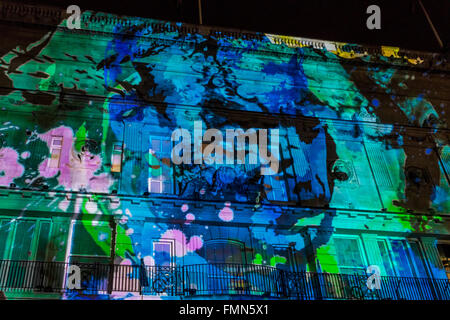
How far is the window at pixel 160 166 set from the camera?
1931 cm

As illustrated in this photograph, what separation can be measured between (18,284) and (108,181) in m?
4.86

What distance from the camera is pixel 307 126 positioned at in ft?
74.1

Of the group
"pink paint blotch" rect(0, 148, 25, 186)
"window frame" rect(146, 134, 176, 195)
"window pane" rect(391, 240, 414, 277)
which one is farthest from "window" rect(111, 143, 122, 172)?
"window pane" rect(391, 240, 414, 277)

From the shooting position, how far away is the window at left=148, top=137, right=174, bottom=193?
19.3 meters

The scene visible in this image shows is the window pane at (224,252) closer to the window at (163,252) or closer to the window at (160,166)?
the window at (163,252)

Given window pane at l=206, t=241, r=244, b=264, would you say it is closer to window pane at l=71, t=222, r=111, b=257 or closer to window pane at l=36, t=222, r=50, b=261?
window pane at l=71, t=222, r=111, b=257

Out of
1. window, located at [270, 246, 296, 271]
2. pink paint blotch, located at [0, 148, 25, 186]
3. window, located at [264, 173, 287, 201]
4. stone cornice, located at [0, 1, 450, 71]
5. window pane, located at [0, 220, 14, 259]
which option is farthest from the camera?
stone cornice, located at [0, 1, 450, 71]

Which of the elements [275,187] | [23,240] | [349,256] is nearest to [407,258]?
[349,256]

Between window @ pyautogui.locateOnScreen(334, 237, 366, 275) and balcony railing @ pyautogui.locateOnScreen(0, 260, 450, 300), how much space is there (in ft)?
1.80

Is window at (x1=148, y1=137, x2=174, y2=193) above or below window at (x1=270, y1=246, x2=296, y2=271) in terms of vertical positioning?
above

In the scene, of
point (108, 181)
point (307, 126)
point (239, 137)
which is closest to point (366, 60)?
point (307, 126)

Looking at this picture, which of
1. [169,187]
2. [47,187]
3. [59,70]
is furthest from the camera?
[59,70]

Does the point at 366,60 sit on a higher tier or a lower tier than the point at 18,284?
higher
